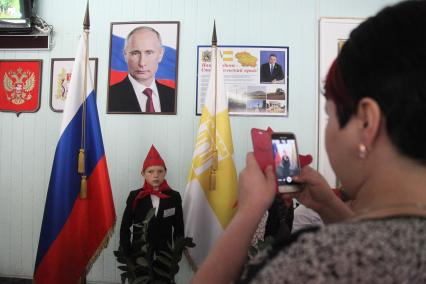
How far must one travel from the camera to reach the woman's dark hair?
0.32 meters

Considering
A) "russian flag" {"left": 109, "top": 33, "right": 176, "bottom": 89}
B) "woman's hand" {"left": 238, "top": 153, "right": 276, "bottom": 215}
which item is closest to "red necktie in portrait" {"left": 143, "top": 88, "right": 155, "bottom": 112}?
"russian flag" {"left": 109, "top": 33, "right": 176, "bottom": 89}

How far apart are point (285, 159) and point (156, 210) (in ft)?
3.87

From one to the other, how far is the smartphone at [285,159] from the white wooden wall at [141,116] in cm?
136

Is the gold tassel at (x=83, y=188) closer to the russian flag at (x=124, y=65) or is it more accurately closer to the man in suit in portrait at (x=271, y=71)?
the russian flag at (x=124, y=65)

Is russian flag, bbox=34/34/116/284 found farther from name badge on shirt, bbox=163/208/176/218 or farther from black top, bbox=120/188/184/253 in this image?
name badge on shirt, bbox=163/208/176/218


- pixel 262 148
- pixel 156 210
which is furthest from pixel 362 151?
pixel 156 210

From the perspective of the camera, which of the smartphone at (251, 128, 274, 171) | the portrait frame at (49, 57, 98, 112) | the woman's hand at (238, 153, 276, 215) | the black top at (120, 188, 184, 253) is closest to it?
the woman's hand at (238, 153, 276, 215)

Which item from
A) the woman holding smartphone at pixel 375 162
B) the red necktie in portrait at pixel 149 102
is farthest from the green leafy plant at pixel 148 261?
the woman holding smartphone at pixel 375 162

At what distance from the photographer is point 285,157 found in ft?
2.48

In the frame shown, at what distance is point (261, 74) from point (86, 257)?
5.06 ft

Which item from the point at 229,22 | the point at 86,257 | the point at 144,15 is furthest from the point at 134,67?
the point at 86,257

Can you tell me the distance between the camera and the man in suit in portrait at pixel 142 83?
7.07 ft

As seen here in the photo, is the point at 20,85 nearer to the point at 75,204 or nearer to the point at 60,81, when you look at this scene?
the point at 60,81

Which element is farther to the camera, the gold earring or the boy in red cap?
the boy in red cap
